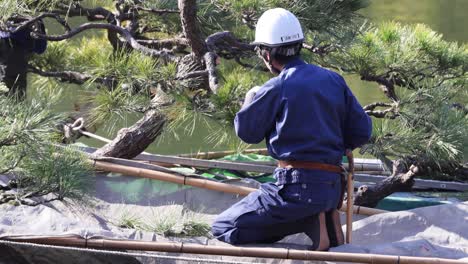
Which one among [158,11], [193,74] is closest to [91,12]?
[158,11]

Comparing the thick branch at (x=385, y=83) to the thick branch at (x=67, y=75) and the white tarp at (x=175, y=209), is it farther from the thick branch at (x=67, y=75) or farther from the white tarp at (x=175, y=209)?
the thick branch at (x=67, y=75)

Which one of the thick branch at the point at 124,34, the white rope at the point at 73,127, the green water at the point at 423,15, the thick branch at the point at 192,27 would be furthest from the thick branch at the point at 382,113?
the green water at the point at 423,15

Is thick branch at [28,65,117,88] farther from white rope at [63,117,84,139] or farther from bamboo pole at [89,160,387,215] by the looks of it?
bamboo pole at [89,160,387,215]

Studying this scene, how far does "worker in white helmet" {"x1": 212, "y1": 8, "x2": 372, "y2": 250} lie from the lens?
2.51 meters

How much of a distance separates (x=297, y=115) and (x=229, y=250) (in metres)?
0.41

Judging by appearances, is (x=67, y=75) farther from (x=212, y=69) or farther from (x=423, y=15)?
(x=423, y=15)

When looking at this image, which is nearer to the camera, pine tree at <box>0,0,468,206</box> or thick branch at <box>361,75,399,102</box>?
pine tree at <box>0,0,468,206</box>

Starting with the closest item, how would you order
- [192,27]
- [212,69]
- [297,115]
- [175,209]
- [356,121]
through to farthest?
[297,115]
[356,121]
[212,69]
[192,27]
[175,209]

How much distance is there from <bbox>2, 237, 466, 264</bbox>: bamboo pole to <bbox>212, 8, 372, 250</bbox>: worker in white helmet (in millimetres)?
222

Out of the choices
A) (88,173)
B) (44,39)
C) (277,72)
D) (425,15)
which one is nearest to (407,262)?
(277,72)

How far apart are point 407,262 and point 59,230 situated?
0.95 metres

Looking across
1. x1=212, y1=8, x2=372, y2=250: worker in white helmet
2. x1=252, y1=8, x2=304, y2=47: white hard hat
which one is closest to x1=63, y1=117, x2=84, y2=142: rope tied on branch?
x1=212, y1=8, x2=372, y2=250: worker in white helmet

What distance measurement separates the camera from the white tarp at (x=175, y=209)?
2.49 meters

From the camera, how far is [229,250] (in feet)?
7.86
